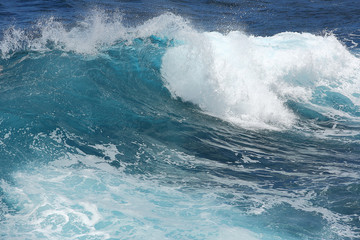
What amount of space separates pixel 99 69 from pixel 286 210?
5.43 meters

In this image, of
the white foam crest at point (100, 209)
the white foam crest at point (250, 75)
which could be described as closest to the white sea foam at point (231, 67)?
the white foam crest at point (250, 75)

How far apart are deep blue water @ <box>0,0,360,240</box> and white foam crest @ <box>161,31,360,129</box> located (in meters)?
0.03

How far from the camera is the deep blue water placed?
15.8 feet

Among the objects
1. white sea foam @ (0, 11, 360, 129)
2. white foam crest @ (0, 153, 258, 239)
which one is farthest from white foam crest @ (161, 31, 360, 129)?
white foam crest @ (0, 153, 258, 239)

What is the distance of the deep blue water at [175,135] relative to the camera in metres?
4.81

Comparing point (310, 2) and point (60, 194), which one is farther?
point (310, 2)

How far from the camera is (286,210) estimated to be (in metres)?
5.04

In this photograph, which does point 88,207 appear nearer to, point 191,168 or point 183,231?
point 183,231

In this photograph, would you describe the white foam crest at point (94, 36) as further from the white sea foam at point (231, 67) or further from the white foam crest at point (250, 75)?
the white foam crest at point (250, 75)

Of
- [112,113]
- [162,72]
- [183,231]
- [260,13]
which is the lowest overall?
[183,231]

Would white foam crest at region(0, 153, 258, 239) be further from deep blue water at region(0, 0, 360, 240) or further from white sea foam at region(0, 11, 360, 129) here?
white sea foam at region(0, 11, 360, 129)

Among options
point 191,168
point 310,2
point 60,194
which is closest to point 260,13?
point 310,2

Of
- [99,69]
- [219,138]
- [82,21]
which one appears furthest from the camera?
[82,21]

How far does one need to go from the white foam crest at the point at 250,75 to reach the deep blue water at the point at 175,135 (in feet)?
0.11
